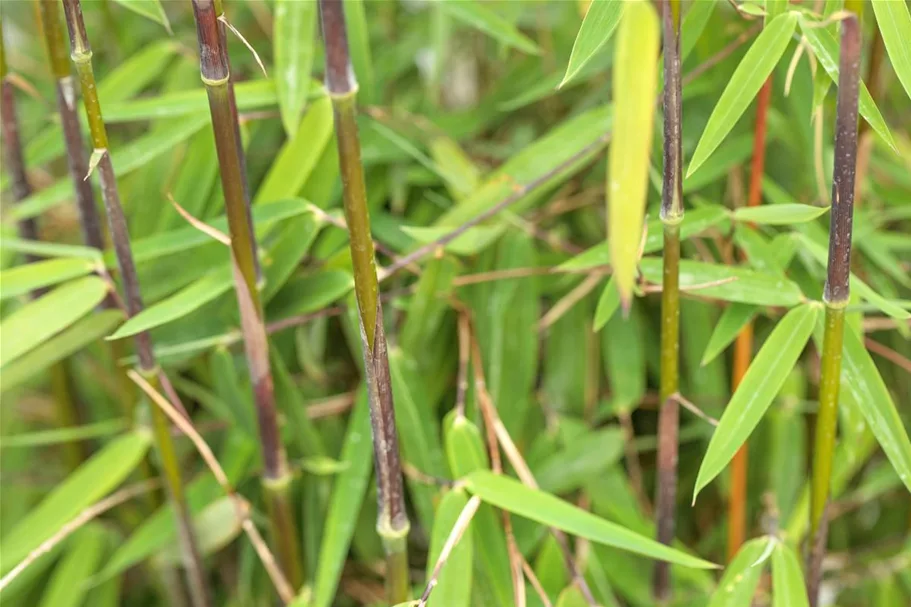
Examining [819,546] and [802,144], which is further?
[802,144]

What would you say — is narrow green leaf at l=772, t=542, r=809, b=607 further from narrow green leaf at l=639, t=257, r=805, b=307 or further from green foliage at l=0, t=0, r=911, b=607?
narrow green leaf at l=639, t=257, r=805, b=307

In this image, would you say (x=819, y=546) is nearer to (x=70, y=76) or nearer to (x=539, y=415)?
(x=539, y=415)

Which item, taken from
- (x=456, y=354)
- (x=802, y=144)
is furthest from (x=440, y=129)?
(x=802, y=144)

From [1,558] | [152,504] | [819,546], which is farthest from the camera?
[152,504]

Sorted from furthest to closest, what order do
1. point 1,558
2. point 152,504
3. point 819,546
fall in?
point 152,504 < point 1,558 < point 819,546

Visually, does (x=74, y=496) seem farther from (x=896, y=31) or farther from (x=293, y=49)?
(x=896, y=31)

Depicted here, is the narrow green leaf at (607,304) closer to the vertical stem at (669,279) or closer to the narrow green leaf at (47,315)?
the vertical stem at (669,279)

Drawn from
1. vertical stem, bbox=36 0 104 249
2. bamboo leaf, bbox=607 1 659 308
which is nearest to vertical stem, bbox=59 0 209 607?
vertical stem, bbox=36 0 104 249
